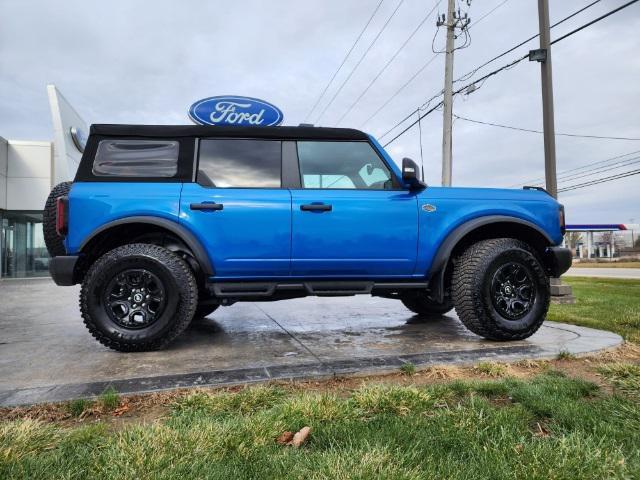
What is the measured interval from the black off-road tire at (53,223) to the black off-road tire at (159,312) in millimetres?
527

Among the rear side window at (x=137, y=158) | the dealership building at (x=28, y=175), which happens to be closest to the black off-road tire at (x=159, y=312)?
the rear side window at (x=137, y=158)

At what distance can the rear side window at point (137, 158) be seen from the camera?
370cm

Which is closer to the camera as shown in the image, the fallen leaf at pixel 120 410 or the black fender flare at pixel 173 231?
the fallen leaf at pixel 120 410

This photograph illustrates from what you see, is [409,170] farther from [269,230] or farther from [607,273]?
[607,273]

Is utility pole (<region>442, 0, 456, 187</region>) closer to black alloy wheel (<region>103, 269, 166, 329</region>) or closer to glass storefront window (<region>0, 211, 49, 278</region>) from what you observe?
black alloy wheel (<region>103, 269, 166, 329</region>)

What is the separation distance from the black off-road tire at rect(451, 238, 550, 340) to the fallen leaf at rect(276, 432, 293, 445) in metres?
2.25

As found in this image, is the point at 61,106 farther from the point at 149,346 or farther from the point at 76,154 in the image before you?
the point at 149,346

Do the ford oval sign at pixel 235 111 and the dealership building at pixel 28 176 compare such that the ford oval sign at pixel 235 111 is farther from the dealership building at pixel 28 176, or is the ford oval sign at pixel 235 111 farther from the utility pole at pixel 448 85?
the dealership building at pixel 28 176

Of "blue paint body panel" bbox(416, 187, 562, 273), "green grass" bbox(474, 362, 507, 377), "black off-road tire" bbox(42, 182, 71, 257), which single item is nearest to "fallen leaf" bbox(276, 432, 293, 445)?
"green grass" bbox(474, 362, 507, 377)

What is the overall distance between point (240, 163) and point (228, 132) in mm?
306

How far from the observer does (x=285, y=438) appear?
1.91 metres

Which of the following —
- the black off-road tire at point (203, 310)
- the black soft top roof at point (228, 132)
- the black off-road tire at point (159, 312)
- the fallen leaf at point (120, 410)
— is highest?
the black soft top roof at point (228, 132)

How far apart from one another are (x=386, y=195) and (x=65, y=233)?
102 inches

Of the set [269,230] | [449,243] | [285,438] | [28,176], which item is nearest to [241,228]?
[269,230]
